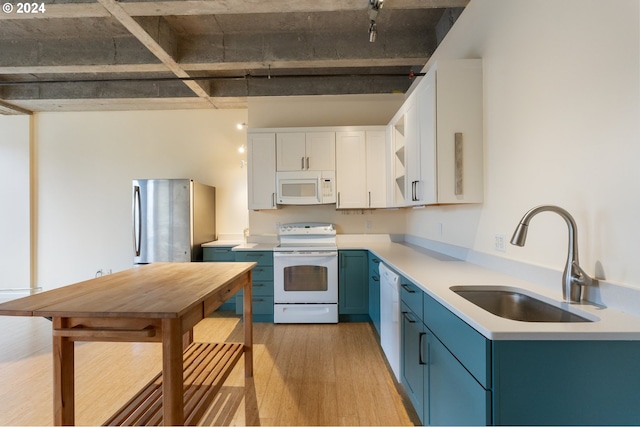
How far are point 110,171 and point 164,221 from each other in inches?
69.0

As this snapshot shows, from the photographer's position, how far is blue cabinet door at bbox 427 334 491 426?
950mm

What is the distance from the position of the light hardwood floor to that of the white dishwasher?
21 cm

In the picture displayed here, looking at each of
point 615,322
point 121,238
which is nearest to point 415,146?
point 615,322

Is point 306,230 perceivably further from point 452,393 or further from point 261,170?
point 452,393

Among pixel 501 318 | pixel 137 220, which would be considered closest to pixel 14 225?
pixel 137 220

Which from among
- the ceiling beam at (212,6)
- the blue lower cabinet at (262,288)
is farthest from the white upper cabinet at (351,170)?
the ceiling beam at (212,6)

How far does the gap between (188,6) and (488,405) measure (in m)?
3.08

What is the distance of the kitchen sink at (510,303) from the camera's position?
4.13ft

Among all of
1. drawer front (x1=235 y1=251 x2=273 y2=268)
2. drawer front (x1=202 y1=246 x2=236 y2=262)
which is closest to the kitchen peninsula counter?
drawer front (x1=235 y1=251 x2=273 y2=268)

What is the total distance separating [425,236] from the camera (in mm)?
3174

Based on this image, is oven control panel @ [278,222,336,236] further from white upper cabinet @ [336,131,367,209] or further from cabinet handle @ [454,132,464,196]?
cabinet handle @ [454,132,464,196]

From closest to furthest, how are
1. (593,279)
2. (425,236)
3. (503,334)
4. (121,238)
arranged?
(503,334), (593,279), (425,236), (121,238)

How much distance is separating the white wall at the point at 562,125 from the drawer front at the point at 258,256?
2.22m

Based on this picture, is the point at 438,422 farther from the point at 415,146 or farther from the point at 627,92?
the point at 415,146
